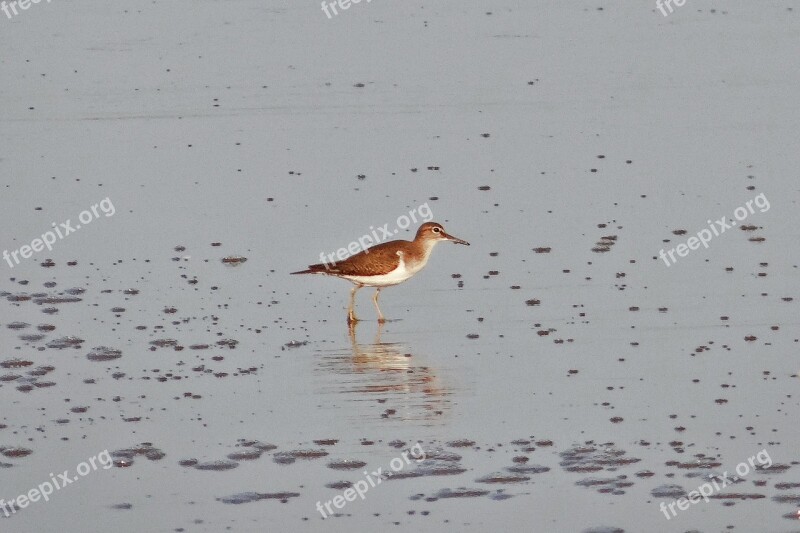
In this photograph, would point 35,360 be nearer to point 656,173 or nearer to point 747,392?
point 747,392

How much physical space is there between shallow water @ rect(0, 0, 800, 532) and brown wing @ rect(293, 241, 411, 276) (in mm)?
395

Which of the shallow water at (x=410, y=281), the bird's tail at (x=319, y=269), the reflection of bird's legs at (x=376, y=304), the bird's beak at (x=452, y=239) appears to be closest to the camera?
the shallow water at (x=410, y=281)

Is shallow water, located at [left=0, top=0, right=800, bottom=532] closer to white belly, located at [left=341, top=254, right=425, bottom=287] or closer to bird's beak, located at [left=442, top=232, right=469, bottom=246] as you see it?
white belly, located at [left=341, top=254, right=425, bottom=287]

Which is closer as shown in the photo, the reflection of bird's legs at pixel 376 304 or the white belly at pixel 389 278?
the reflection of bird's legs at pixel 376 304

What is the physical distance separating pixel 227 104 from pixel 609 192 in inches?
263

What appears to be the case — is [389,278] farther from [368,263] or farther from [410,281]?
[410,281]

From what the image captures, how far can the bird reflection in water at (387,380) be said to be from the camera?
13.1 meters

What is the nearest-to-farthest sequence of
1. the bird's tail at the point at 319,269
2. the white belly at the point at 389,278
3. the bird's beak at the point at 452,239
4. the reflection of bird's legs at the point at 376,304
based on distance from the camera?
the reflection of bird's legs at the point at 376,304
the white belly at the point at 389,278
the bird's tail at the point at 319,269
the bird's beak at the point at 452,239

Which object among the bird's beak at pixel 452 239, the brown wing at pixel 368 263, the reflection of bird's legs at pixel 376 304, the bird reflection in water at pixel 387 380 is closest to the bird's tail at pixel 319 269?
the brown wing at pixel 368 263

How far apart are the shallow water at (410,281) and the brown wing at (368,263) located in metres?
0.40

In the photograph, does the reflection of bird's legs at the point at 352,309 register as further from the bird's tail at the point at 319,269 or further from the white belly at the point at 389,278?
the bird's tail at the point at 319,269

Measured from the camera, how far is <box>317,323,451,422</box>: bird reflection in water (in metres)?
13.1

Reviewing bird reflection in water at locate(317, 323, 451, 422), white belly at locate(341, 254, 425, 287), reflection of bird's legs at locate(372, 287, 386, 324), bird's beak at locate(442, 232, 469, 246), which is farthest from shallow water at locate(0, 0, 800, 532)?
bird's beak at locate(442, 232, 469, 246)

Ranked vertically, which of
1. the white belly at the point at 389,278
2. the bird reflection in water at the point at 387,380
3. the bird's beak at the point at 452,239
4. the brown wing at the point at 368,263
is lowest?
the bird reflection in water at the point at 387,380
